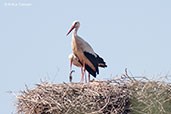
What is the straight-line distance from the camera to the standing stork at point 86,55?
12.9 meters

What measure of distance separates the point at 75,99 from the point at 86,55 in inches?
121

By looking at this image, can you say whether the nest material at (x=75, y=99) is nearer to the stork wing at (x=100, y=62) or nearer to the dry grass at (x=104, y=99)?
the dry grass at (x=104, y=99)

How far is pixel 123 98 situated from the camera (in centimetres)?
983

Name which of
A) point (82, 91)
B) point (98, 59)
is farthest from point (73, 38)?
point (82, 91)

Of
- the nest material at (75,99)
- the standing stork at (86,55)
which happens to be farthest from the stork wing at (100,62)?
the nest material at (75,99)

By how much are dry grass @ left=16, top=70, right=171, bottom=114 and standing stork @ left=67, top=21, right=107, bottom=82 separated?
2678 mm

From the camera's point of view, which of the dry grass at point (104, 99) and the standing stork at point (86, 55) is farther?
the standing stork at point (86, 55)

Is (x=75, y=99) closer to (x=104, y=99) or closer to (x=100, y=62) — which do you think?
(x=104, y=99)

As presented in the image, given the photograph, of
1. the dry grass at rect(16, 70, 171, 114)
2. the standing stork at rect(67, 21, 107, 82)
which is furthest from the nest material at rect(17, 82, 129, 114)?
the standing stork at rect(67, 21, 107, 82)

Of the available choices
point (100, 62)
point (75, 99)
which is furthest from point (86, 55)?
point (75, 99)

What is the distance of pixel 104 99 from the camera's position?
984 cm

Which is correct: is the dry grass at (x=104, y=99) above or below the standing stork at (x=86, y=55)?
below

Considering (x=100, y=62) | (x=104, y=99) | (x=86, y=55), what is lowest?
(x=104, y=99)

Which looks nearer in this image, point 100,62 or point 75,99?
point 75,99
